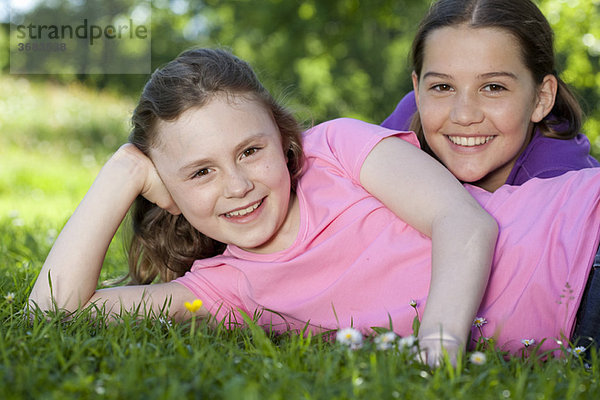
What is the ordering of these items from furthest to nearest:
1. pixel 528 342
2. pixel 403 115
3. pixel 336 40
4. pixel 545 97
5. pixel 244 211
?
pixel 336 40, pixel 403 115, pixel 545 97, pixel 244 211, pixel 528 342

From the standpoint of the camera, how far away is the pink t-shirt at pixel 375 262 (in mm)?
2213

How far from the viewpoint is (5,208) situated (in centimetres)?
604

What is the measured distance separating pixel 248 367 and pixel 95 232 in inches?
42.7

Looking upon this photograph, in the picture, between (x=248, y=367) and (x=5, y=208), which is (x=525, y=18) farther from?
(x=5, y=208)

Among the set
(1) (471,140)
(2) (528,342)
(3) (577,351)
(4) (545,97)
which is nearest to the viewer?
(3) (577,351)

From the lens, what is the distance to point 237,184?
2350mm

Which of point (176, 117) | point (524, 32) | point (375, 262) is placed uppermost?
point (524, 32)

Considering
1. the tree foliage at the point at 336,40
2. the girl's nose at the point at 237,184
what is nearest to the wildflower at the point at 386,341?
the girl's nose at the point at 237,184

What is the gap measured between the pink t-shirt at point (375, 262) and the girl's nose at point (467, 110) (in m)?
0.43

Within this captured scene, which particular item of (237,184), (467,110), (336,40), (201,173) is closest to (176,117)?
(201,173)

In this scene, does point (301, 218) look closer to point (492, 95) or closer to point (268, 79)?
point (492, 95)

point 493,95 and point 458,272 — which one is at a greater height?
point 493,95

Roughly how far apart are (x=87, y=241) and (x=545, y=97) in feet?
7.34

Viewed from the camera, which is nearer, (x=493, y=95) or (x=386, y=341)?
(x=386, y=341)
